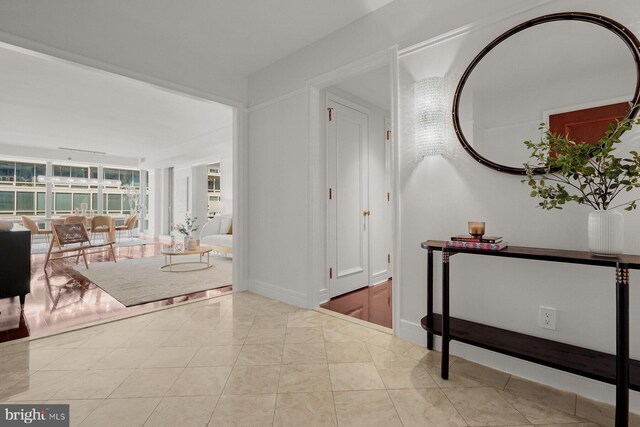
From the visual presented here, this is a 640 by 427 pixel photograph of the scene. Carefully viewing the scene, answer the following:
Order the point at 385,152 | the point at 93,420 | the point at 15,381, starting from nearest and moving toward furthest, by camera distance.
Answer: the point at 93,420 → the point at 15,381 → the point at 385,152

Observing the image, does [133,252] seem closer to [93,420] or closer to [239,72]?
[239,72]

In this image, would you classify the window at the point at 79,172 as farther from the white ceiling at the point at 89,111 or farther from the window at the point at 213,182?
the window at the point at 213,182

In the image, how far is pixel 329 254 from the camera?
3402mm

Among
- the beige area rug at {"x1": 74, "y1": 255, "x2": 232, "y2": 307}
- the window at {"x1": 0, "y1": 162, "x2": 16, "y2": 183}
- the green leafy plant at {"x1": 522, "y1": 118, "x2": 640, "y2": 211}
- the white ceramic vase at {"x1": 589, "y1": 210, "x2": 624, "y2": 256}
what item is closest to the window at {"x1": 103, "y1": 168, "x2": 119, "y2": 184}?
the window at {"x1": 0, "y1": 162, "x2": 16, "y2": 183}

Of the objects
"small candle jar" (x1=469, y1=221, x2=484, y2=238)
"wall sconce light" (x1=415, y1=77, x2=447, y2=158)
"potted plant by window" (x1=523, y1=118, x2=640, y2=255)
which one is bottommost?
"small candle jar" (x1=469, y1=221, x2=484, y2=238)

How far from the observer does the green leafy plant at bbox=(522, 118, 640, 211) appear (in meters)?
1.40

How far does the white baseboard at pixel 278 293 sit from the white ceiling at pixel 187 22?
2.50 m

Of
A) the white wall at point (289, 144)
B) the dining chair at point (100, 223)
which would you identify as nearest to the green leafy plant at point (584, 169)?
the white wall at point (289, 144)

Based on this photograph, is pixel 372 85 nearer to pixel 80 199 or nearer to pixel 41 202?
pixel 80 199

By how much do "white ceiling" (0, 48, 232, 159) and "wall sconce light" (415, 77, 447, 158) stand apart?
8.41 feet

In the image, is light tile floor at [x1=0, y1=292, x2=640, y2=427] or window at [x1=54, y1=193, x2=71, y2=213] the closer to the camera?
light tile floor at [x1=0, y1=292, x2=640, y2=427]

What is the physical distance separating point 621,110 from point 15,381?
3595mm

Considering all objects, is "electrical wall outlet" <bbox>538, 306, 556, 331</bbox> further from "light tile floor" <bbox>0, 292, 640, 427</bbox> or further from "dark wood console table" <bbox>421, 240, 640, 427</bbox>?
"light tile floor" <bbox>0, 292, 640, 427</bbox>

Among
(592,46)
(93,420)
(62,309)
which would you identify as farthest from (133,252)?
(592,46)
